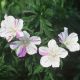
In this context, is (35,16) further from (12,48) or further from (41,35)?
(12,48)

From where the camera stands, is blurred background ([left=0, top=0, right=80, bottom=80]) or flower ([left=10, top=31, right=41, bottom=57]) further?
blurred background ([left=0, top=0, right=80, bottom=80])

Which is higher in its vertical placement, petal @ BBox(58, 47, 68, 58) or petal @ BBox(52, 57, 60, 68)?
petal @ BBox(58, 47, 68, 58)

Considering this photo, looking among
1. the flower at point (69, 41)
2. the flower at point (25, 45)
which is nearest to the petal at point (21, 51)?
the flower at point (25, 45)

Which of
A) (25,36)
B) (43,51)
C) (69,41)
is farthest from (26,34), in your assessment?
(69,41)

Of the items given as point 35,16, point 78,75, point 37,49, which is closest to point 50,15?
point 35,16

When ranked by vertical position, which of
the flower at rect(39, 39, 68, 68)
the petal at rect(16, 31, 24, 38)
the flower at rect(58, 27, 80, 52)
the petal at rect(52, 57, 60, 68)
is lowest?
the petal at rect(52, 57, 60, 68)

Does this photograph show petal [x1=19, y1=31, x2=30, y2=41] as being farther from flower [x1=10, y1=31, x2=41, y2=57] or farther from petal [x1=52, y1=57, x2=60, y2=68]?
petal [x1=52, y1=57, x2=60, y2=68]

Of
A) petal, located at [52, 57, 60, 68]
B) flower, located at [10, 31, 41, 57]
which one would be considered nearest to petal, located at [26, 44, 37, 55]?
flower, located at [10, 31, 41, 57]
